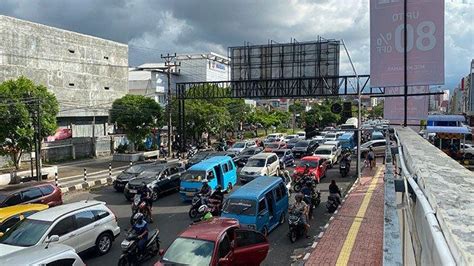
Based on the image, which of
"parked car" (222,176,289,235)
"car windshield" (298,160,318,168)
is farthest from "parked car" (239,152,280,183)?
"parked car" (222,176,289,235)

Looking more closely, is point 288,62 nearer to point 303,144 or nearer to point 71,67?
point 303,144

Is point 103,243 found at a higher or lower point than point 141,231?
lower

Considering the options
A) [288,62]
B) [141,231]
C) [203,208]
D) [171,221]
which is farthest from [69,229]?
[288,62]

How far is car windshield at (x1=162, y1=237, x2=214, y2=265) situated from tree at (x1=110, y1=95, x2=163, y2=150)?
26.1 metres

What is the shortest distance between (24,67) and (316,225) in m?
31.5

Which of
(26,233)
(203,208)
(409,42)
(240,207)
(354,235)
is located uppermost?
(409,42)

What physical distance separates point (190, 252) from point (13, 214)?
24.2ft

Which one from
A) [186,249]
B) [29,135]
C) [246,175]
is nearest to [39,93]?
[29,135]

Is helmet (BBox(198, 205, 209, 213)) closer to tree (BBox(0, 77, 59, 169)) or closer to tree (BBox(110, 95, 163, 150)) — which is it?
tree (BBox(0, 77, 59, 169))

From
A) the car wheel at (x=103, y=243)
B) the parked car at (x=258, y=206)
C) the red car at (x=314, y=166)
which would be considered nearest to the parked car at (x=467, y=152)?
the red car at (x=314, y=166)

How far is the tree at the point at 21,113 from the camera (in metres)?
22.3

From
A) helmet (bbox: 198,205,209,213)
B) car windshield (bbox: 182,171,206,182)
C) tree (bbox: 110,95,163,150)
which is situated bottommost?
helmet (bbox: 198,205,209,213)

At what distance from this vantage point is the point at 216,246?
8.38 m

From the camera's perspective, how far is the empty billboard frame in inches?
1292
